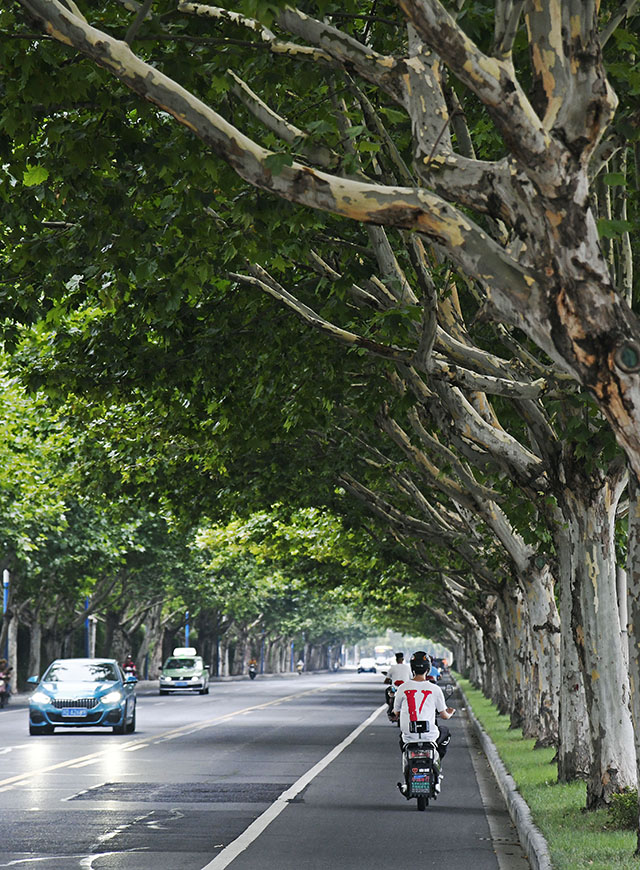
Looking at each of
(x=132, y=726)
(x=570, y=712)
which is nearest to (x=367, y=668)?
(x=132, y=726)

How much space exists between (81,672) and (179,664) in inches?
1208

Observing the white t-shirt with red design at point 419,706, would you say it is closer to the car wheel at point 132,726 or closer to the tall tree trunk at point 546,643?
the tall tree trunk at point 546,643

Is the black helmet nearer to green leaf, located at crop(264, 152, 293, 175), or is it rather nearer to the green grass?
the green grass

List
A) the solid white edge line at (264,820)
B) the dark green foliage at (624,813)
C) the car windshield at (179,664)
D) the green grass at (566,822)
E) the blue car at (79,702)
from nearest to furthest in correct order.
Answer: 1. the green grass at (566,822)
2. the solid white edge line at (264,820)
3. the dark green foliage at (624,813)
4. the blue car at (79,702)
5. the car windshield at (179,664)

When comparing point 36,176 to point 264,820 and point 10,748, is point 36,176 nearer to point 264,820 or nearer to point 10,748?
point 264,820

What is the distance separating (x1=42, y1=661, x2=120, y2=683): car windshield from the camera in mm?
26188

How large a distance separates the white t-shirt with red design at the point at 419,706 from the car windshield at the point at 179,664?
4201 centimetres

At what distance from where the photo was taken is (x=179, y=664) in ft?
186

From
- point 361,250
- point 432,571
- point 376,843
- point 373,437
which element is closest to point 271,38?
point 361,250

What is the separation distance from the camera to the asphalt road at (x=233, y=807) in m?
11.0

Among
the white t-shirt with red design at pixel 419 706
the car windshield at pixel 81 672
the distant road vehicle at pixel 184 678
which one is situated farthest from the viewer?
the distant road vehicle at pixel 184 678

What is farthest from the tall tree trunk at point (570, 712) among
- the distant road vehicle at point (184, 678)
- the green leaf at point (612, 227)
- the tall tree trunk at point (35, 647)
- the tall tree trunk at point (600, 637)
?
the tall tree trunk at point (35, 647)

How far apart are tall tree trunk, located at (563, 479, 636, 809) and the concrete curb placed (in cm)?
73

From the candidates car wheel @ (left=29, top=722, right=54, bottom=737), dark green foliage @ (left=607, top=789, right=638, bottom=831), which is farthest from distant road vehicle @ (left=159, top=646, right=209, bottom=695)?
dark green foliage @ (left=607, top=789, right=638, bottom=831)
